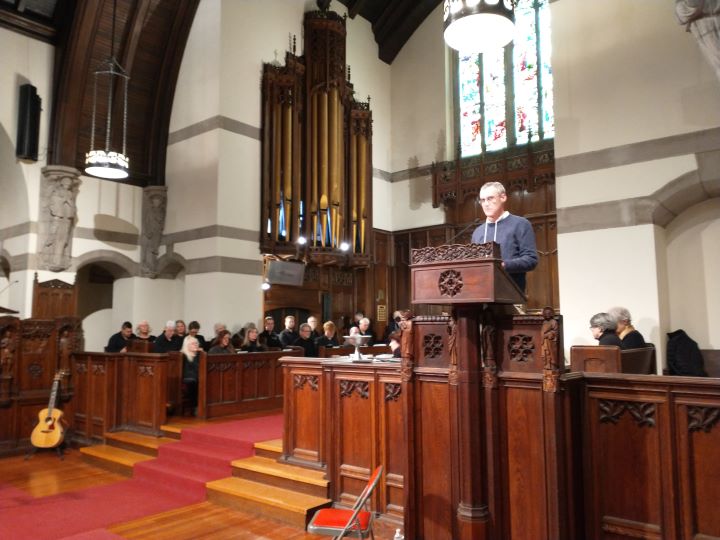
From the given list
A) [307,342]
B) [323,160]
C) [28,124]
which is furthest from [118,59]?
[307,342]

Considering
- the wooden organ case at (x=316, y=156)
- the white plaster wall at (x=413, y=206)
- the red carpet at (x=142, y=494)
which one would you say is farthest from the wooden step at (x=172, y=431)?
the white plaster wall at (x=413, y=206)

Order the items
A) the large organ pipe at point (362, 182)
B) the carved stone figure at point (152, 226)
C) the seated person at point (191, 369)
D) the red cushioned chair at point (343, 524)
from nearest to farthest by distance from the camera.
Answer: the red cushioned chair at point (343, 524) < the seated person at point (191, 369) < the carved stone figure at point (152, 226) < the large organ pipe at point (362, 182)

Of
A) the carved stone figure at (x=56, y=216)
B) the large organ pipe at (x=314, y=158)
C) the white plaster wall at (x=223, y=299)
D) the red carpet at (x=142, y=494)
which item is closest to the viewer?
the red carpet at (x=142, y=494)

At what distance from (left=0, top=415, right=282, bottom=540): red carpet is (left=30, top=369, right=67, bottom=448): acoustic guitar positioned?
1215 millimetres

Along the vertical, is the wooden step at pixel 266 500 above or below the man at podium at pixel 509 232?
below

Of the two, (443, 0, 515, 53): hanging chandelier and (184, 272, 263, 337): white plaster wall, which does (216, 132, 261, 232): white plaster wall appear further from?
(443, 0, 515, 53): hanging chandelier

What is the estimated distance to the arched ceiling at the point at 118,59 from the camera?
9227 mm

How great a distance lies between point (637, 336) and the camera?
4691 mm

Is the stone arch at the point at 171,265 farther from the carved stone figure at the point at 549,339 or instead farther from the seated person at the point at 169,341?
the carved stone figure at the point at 549,339

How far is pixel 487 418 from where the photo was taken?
304 centimetres

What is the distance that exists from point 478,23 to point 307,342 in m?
4.89

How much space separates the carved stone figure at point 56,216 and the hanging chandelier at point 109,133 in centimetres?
69

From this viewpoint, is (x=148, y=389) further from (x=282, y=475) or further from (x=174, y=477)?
(x=282, y=475)

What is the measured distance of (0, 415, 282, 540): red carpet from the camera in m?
4.37
